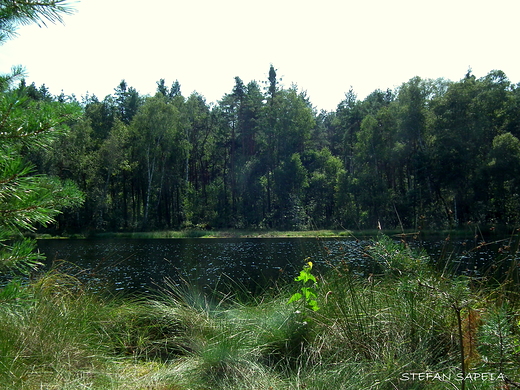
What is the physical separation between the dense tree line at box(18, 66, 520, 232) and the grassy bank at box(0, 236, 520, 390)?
2691 centimetres

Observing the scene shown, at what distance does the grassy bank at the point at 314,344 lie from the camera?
8.03 ft

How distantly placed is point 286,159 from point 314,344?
40484 millimetres

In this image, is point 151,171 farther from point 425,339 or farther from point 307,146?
point 425,339

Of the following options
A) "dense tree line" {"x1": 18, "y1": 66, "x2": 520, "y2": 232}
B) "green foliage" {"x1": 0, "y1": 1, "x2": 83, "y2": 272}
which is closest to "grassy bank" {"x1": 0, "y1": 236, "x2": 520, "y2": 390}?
"green foliage" {"x1": 0, "y1": 1, "x2": 83, "y2": 272}

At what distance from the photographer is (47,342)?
125 inches

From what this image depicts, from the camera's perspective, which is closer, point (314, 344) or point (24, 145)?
point (24, 145)

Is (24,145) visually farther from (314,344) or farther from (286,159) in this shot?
(286,159)

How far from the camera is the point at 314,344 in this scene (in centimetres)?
338

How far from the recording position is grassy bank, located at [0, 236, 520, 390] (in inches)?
96.3

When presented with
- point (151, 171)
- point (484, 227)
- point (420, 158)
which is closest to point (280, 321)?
point (484, 227)

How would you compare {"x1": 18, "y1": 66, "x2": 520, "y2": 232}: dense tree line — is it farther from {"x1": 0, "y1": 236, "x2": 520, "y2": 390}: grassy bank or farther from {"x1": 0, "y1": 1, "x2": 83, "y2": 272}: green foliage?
{"x1": 0, "y1": 1, "x2": 83, "y2": 272}: green foliage

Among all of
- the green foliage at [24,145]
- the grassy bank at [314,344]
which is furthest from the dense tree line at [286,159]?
the green foliage at [24,145]

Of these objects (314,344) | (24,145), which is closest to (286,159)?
(314,344)

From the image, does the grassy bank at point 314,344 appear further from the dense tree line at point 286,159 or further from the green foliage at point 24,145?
the dense tree line at point 286,159
